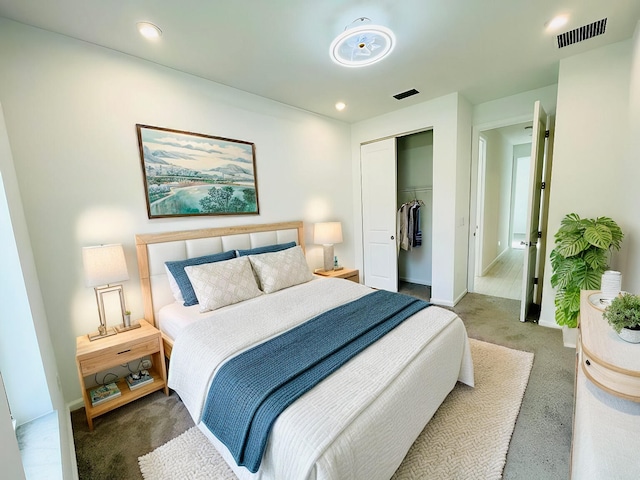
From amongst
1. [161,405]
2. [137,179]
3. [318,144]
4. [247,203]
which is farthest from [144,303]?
[318,144]

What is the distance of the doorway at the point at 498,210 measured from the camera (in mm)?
4449

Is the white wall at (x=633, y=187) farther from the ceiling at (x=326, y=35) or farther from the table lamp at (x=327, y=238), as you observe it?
the table lamp at (x=327, y=238)

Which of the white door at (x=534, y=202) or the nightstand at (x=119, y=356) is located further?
the white door at (x=534, y=202)

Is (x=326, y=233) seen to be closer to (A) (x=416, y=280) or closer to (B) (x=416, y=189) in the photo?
(B) (x=416, y=189)

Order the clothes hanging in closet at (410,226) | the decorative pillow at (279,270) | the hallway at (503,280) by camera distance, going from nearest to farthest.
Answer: the decorative pillow at (279,270) → the hallway at (503,280) → the clothes hanging in closet at (410,226)

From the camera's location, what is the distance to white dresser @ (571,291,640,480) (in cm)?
73

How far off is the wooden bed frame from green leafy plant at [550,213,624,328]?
2.78 m

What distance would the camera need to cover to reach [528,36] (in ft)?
6.95

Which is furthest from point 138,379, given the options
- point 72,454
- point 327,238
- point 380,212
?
point 380,212

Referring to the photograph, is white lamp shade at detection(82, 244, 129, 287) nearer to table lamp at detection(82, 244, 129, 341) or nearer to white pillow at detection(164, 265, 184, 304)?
table lamp at detection(82, 244, 129, 341)

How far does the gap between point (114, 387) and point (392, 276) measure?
3.43m

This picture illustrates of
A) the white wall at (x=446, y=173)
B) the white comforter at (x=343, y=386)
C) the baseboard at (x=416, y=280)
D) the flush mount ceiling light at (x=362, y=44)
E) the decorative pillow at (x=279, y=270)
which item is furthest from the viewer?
the baseboard at (x=416, y=280)

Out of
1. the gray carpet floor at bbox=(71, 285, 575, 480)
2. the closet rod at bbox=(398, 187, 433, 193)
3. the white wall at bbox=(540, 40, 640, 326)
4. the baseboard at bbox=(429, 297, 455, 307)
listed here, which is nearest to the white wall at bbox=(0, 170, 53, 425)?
the gray carpet floor at bbox=(71, 285, 575, 480)

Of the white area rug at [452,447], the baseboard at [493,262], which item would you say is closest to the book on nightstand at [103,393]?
the white area rug at [452,447]
